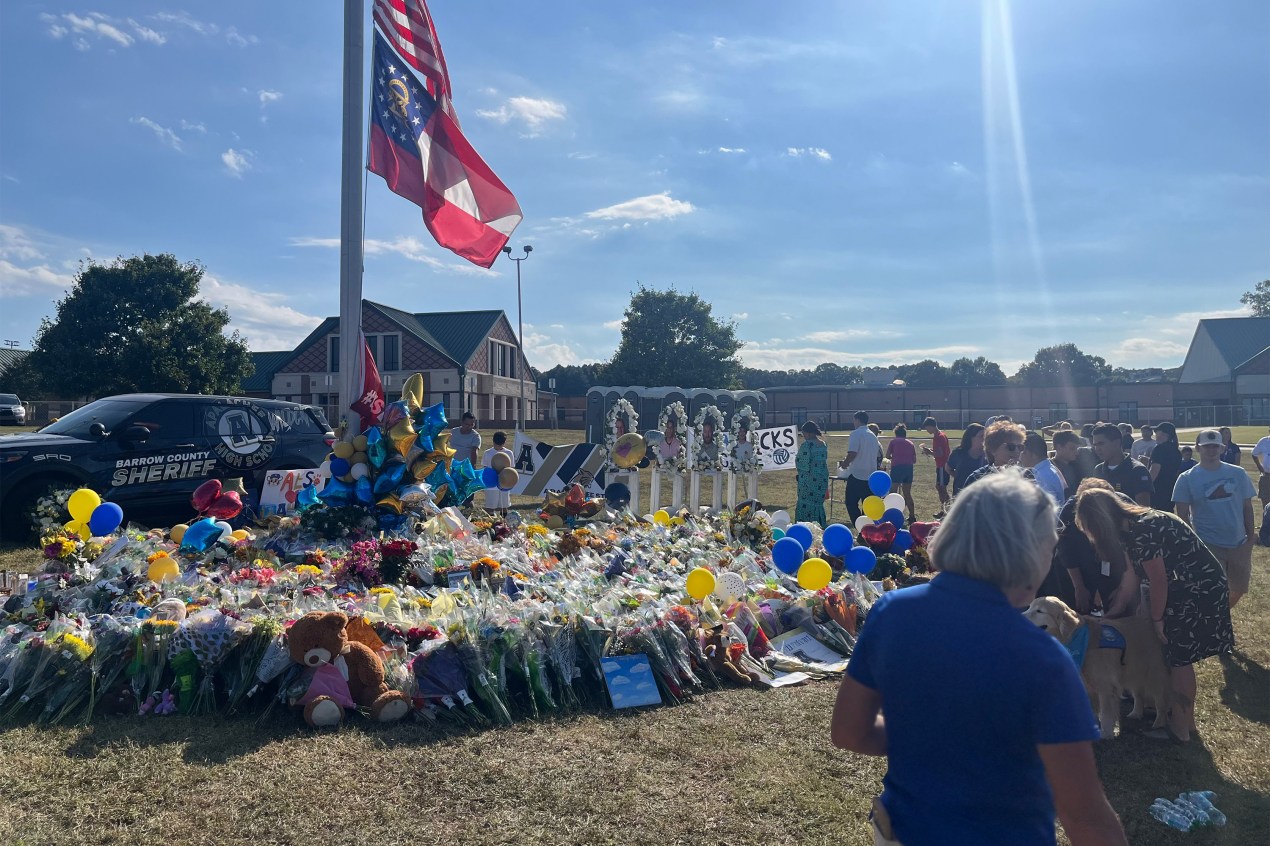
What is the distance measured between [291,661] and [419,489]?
341 cm

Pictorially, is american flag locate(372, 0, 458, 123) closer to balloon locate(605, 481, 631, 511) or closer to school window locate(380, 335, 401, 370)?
balloon locate(605, 481, 631, 511)

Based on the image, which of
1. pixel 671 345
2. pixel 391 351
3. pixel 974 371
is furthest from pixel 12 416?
pixel 974 371

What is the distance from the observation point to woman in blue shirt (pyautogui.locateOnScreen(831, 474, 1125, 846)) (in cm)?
159

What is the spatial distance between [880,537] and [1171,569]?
3.19 meters

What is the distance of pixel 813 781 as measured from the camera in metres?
3.83

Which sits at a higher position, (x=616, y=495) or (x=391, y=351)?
(x=391, y=351)

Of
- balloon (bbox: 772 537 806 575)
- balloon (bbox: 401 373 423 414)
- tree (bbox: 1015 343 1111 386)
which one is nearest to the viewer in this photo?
balloon (bbox: 772 537 806 575)

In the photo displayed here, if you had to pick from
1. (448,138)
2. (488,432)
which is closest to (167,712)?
(448,138)

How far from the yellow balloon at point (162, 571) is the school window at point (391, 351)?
34778 millimetres

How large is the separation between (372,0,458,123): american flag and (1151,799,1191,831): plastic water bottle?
8084 millimetres

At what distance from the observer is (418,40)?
26.8 ft

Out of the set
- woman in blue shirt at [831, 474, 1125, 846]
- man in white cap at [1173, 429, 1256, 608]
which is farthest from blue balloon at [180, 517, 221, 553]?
man in white cap at [1173, 429, 1256, 608]

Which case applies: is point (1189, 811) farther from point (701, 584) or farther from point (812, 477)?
point (812, 477)

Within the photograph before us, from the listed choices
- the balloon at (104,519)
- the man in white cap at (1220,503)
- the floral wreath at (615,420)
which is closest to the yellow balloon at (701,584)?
the man in white cap at (1220,503)
